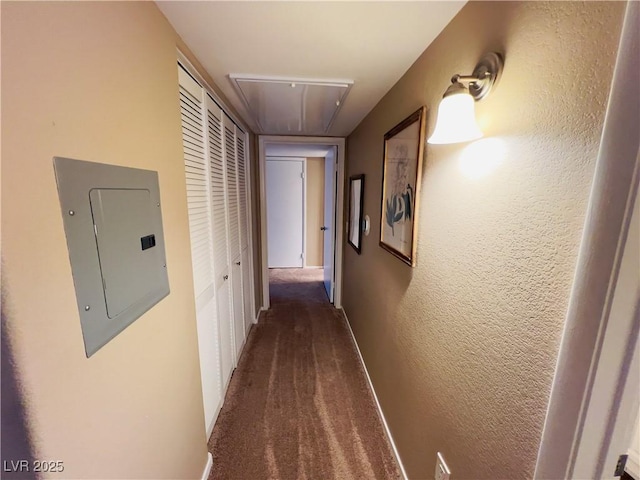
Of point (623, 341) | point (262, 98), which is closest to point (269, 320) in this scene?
point (262, 98)

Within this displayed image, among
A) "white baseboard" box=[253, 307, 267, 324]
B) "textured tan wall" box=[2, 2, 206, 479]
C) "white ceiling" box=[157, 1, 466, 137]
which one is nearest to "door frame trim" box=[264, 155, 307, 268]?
"white baseboard" box=[253, 307, 267, 324]

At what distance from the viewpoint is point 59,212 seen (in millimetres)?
540

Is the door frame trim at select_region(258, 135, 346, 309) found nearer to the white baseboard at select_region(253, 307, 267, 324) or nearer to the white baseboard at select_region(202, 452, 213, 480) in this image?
the white baseboard at select_region(253, 307, 267, 324)

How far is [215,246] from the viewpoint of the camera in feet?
5.43

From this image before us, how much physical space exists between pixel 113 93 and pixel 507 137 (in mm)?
1069

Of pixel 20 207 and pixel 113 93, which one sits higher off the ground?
pixel 113 93

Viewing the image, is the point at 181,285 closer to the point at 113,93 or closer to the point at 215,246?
the point at 215,246

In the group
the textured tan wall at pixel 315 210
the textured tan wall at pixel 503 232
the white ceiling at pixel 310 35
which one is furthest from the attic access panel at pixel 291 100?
the textured tan wall at pixel 315 210

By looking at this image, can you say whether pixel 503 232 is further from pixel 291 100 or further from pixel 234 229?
pixel 234 229

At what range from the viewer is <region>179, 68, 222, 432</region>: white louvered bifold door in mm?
1259

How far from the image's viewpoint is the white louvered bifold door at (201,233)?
1259 millimetres

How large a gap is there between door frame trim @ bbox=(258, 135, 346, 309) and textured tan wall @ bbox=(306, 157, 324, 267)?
69.4 inches

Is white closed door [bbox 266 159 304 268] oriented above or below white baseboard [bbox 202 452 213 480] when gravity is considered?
above

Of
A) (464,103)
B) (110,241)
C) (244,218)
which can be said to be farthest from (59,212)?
(244,218)
